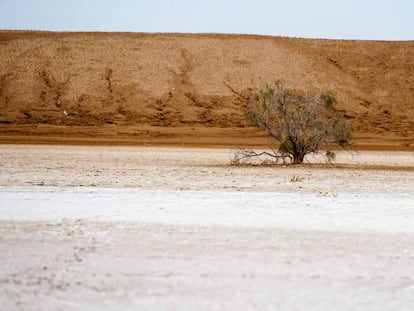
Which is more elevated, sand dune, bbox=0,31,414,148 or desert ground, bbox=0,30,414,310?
sand dune, bbox=0,31,414,148

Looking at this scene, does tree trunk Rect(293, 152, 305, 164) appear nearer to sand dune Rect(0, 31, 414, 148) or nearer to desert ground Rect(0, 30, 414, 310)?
desert ground Rect(0, 30, 414, 310)

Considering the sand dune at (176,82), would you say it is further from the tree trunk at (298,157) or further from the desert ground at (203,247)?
the desert ground at (203,247)

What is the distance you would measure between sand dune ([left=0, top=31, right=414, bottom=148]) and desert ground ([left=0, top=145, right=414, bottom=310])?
95.7 ft

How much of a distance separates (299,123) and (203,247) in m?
17.4

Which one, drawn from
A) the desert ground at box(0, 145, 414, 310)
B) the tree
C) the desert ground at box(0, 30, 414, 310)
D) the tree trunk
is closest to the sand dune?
the desert ground at box(0, 30, 414, 310)

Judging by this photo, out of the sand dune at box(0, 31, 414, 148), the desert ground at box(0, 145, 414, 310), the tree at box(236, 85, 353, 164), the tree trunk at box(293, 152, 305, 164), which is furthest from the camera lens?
the sand dune at box(0, 31, 414, 148)

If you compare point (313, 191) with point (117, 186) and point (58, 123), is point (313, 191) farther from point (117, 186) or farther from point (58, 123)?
point (58, 123)

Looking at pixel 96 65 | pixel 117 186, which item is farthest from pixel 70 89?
pixel 117 186

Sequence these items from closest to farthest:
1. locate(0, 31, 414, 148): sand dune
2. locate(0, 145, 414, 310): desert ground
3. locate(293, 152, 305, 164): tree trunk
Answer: locate(0, 145, 414, 310): desert ground → locate(293, 152, 305, 164): tree trunk → locate(0, 31, 414, 148): sand dune

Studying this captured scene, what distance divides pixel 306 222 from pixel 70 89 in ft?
162

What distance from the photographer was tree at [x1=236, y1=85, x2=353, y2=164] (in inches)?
977

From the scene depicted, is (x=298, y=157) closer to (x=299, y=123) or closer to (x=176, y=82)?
(x=299, y=123)

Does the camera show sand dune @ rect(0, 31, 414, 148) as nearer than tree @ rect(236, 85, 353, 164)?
No

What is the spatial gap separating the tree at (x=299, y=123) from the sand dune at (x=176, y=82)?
16050 mm
